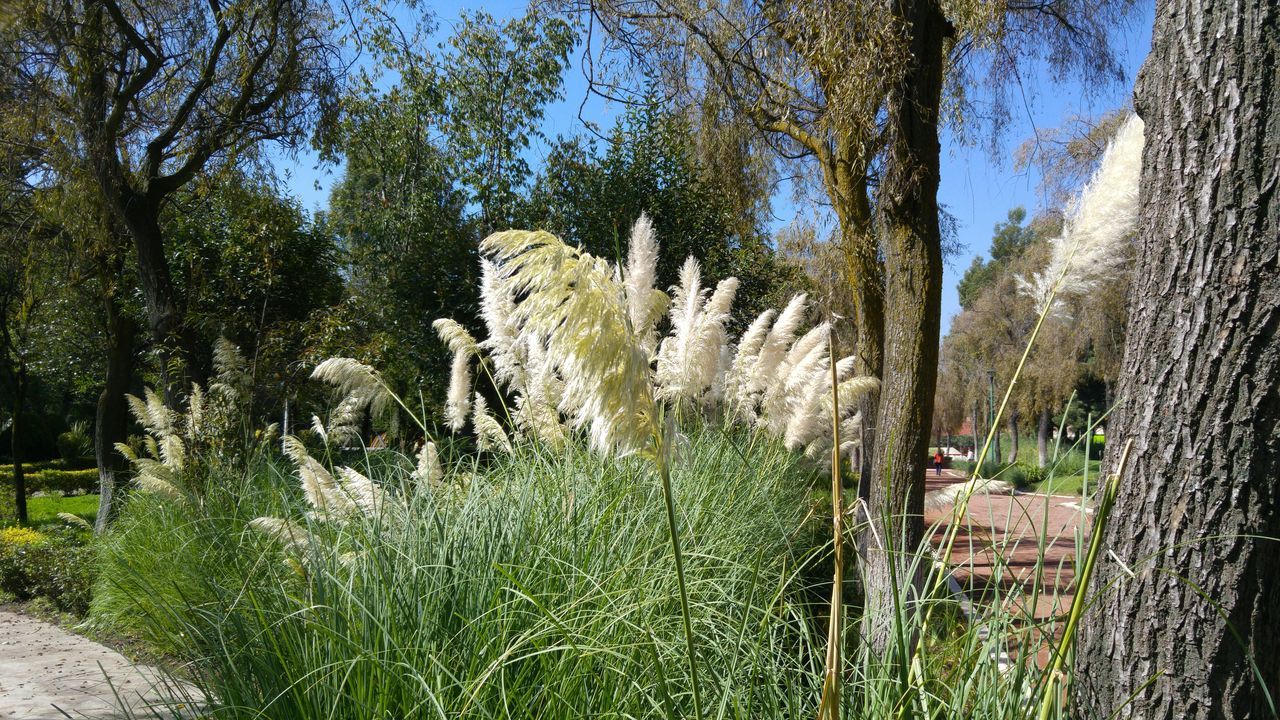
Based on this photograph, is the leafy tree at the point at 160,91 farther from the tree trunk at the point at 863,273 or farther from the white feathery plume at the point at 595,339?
the white feathery plume at the point at 595,339

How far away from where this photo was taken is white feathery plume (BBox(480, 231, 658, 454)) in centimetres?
152

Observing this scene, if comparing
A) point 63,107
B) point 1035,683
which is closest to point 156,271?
point 63,107

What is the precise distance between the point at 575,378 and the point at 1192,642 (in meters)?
1.83

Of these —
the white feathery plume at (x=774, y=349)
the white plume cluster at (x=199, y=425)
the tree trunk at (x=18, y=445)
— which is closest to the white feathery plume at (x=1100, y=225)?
the white feathery plume at (x=774, y=349)

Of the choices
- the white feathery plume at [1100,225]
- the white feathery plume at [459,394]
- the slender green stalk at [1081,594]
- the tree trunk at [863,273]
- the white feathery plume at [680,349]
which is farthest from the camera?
the tree trunk at [863,273]

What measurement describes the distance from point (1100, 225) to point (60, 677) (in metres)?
5.80

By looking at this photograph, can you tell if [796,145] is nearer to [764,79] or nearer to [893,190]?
[764,79]

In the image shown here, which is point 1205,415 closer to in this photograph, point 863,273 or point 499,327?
point 499,327

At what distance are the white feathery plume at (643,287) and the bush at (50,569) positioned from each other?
604cm

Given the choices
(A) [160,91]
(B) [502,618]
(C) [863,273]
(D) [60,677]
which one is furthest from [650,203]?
(B) [502,618]

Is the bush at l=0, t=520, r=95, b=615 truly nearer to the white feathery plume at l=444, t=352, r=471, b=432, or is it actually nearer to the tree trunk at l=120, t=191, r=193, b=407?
the tree trunk at l=120, t=191, r=193, b=407

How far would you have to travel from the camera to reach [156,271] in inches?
389

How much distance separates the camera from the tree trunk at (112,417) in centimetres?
859

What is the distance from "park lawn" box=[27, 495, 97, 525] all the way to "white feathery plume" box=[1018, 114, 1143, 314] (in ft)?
50.3
